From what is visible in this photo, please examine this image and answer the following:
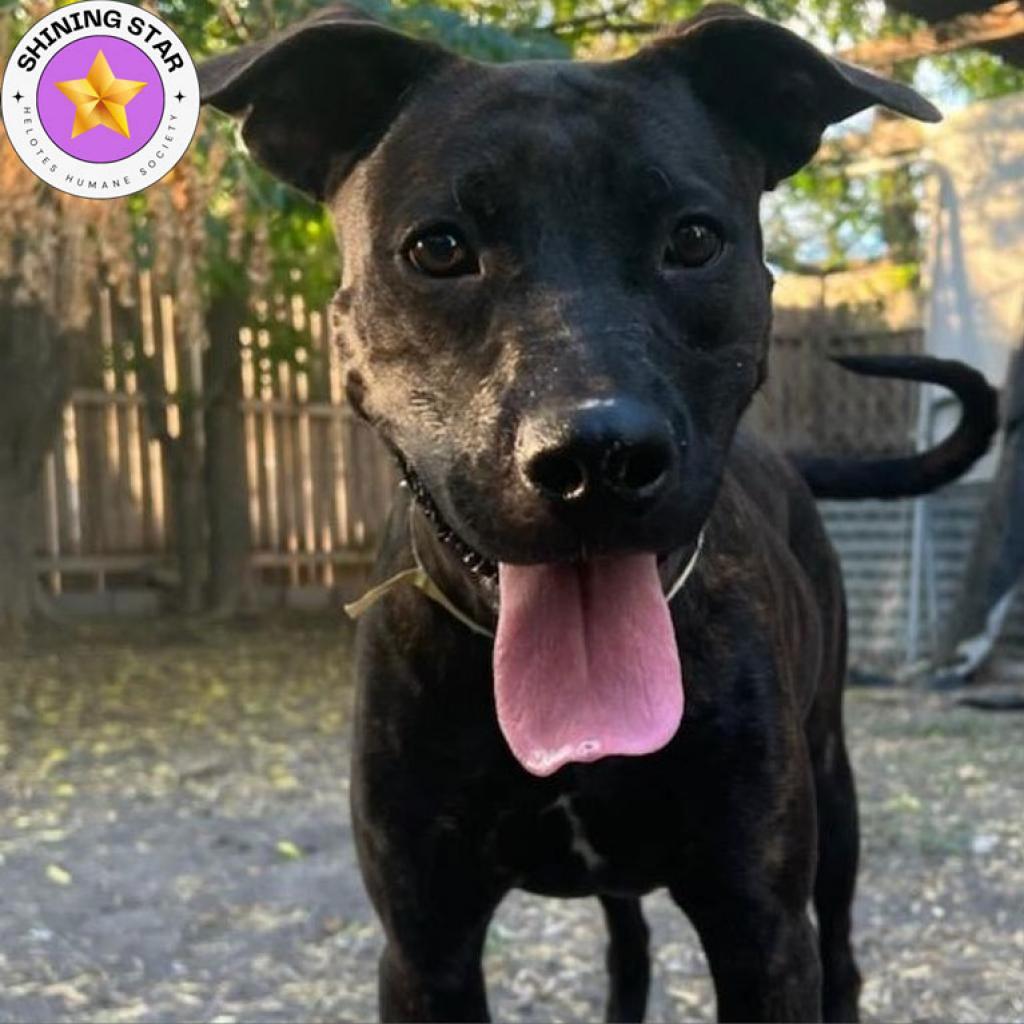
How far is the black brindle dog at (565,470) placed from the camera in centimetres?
206

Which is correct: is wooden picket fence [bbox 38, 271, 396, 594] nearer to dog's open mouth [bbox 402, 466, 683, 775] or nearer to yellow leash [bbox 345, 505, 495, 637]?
yellow leash [bbox 345, 505, 495, 637]

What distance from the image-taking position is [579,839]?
2.56m

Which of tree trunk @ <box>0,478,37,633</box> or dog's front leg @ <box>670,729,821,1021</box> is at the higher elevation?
dog's front leg @ <box>670,729,821,1021</box>

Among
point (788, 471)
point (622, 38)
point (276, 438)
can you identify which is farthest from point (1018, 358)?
point (276, 438)

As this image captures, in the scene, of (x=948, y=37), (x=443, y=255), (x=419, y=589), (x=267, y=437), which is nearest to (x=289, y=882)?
(x=419, y=589)

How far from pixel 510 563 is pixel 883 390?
8.60m

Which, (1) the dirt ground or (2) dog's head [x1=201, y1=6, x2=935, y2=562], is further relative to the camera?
(1) the dirt ground

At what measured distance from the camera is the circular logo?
3.68 meters

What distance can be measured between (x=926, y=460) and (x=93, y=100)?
7.94 ft

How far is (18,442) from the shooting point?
9.96 m

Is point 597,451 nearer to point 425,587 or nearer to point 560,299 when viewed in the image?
point 560,299

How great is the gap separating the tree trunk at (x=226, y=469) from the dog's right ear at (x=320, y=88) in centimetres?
888

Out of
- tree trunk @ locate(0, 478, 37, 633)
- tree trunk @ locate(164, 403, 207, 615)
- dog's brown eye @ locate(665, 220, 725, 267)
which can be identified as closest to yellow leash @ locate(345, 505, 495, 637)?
dog's brown eye @ locate(665, 220, 725, 267)

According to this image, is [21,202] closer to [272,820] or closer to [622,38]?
[272,820]
